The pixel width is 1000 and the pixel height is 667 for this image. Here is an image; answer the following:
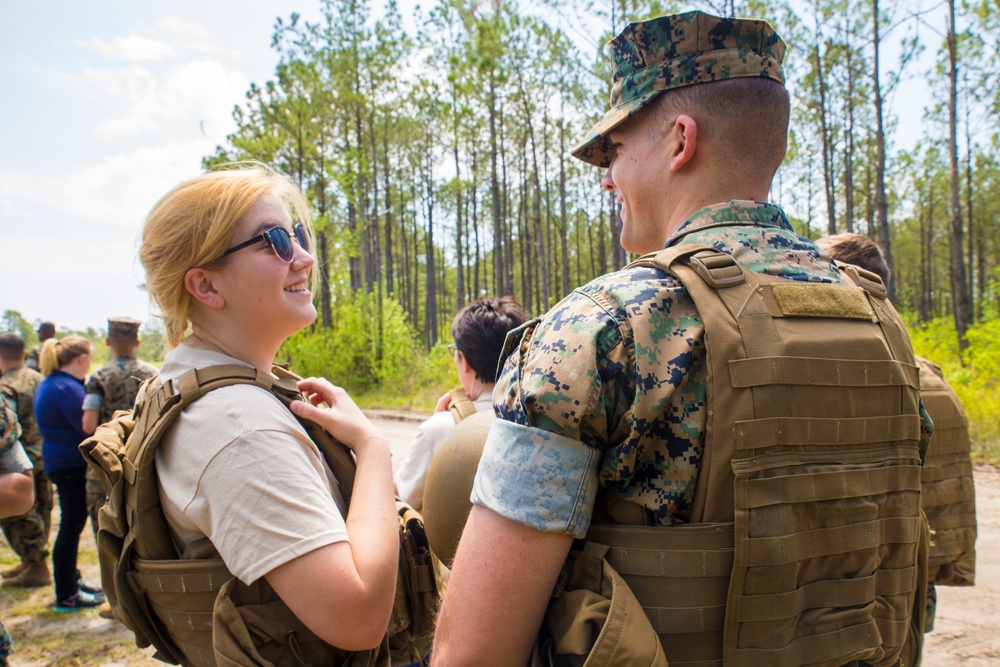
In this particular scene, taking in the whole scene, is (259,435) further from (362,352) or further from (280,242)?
(362,352)

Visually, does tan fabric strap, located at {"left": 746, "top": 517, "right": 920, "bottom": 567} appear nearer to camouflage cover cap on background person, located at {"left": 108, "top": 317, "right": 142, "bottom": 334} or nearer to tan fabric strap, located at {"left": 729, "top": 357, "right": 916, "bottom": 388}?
tan fabric strap, located at {"left": 729, "top": 357, "right": 916, "bottom": 388}

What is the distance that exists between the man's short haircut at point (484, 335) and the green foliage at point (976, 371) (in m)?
8.08

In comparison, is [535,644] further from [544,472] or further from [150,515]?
[150,515]

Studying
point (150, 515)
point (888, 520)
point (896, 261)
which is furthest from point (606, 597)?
point (896, 261)

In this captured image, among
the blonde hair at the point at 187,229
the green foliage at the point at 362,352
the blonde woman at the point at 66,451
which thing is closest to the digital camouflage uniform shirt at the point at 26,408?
the blonde woman at the point at 66,451

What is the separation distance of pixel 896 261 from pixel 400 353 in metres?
37.9

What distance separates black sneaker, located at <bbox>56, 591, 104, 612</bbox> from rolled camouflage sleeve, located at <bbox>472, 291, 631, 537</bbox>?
5324mm

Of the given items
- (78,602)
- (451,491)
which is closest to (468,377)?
(451,491)

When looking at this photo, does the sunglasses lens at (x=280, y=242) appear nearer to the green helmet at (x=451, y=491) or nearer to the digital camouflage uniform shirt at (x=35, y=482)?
the green helmet at (x=451, y=491)

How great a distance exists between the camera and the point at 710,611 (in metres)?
1.18

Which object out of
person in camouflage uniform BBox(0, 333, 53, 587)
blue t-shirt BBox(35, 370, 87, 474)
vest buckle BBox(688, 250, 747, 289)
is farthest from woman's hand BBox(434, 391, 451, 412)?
person in camouflage uniform BBox(0, 333, 53, 587)

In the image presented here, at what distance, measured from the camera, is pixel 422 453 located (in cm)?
298

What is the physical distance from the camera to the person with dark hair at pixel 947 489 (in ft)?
8.79

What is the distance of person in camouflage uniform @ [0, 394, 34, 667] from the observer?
8.36 feet
